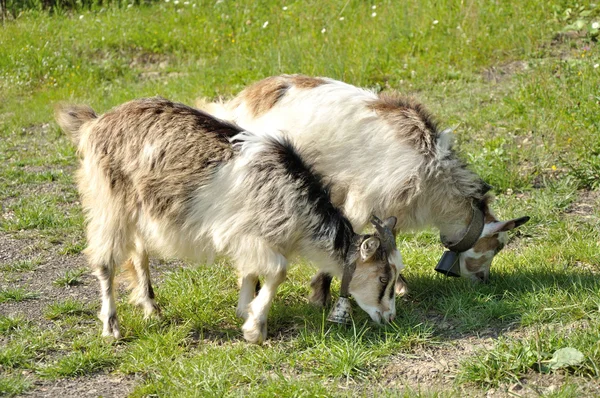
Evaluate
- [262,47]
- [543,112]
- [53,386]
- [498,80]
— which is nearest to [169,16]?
[262,47]

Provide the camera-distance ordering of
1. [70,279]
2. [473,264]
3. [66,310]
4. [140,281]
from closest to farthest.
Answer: [66,310] → [140,281] → [473,264] → [70,279]

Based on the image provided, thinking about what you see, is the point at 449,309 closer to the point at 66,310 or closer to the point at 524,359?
the point at 524,359

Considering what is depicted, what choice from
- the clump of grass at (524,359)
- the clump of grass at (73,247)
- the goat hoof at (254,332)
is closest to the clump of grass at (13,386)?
the goat hoof at (254,332)

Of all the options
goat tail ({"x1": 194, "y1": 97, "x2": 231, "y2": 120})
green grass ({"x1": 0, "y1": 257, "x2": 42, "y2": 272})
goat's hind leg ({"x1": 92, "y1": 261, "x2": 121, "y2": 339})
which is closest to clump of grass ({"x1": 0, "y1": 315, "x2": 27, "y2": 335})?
goat's hind leg ({"x1": 92, "y1": 261, "x2": 121, "y2": 339})

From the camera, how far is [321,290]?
5.33 meters

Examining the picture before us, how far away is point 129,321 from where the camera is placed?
16.5ft

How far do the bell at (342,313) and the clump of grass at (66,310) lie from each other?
1.62 metres

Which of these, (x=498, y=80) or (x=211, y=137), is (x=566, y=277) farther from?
(x=498, y=80)

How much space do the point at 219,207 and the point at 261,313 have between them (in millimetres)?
680

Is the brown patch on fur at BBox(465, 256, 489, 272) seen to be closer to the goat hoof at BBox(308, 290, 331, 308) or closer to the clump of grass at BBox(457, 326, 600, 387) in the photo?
the goat hoof at BBox(308, 290, 331, 308)

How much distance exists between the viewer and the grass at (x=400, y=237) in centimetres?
433

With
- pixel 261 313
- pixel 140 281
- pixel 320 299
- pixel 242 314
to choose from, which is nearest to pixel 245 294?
pixel 242 314

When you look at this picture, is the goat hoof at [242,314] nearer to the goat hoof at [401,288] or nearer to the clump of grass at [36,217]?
the goat hoof at [401,288]

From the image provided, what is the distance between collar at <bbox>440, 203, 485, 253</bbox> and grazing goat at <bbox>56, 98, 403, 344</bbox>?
2.78 ft
